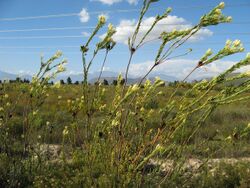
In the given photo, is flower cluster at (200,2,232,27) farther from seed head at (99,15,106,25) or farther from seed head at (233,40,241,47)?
seed head at (99,15,106,25)

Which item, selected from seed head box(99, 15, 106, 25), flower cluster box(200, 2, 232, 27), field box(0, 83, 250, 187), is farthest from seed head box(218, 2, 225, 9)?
seed head box(99, 15, 106, 25)

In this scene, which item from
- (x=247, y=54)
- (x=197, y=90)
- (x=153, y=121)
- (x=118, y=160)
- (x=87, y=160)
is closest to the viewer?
(x=247, y=54)

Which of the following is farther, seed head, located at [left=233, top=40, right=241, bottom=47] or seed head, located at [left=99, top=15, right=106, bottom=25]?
seed head, located at [left=99, top=15, right=106, bottom=25]

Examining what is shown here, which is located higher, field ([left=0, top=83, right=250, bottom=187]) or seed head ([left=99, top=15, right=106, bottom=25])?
seed head ([left=99, top=15, right=106, bottom=25])

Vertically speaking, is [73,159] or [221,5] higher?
[221,5]

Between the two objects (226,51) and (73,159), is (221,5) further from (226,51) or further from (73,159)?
(73,159)

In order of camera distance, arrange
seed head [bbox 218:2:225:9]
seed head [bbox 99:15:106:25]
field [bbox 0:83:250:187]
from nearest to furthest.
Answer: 1. seed head [bbox 218:2:225:9]
2. seed head [bbox 99:15:106:25]
3. field [bbox 0:83:250:187]

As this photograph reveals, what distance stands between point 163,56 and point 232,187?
354 cm

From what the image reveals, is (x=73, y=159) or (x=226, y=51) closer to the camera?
(x=226, y=51)

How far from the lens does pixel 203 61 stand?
2238 mm

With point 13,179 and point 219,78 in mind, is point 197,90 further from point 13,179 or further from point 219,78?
point 13,179

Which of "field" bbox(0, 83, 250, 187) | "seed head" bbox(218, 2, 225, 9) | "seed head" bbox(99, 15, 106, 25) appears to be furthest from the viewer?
"field" bbox(0, 83, 250, 187)

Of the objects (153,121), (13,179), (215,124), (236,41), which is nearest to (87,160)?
(236,41)

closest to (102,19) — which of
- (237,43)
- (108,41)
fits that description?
(108,41)
